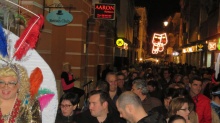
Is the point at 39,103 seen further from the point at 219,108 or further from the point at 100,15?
the point at 100,15

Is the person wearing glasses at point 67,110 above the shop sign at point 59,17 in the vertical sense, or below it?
below

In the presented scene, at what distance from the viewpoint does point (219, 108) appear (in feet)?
22.9

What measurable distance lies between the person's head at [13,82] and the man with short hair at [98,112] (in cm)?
124

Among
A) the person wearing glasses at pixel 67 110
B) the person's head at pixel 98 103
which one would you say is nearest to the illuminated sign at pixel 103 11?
the person wearing glasses at pixel 67 110

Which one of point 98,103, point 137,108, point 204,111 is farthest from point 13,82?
point 204,111

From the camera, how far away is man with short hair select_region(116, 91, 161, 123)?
4.21 metres

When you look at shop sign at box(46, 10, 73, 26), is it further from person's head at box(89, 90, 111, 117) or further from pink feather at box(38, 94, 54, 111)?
pink feather at box(38, 94, 54, 111)

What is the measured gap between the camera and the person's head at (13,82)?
14.1 ft

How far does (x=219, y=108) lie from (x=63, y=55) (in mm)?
8419

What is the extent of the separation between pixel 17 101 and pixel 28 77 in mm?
288

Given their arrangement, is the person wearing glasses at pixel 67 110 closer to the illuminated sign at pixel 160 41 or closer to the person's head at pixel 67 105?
the person's head at pixel 67 105

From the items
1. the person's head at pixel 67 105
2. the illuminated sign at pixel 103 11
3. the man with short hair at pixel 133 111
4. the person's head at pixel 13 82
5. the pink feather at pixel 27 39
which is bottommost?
the person's head at pixel 67 105

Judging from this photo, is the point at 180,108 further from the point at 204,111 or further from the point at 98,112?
the point at 204,111

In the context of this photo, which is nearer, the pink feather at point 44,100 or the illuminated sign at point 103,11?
the pink feather at point 44,100
